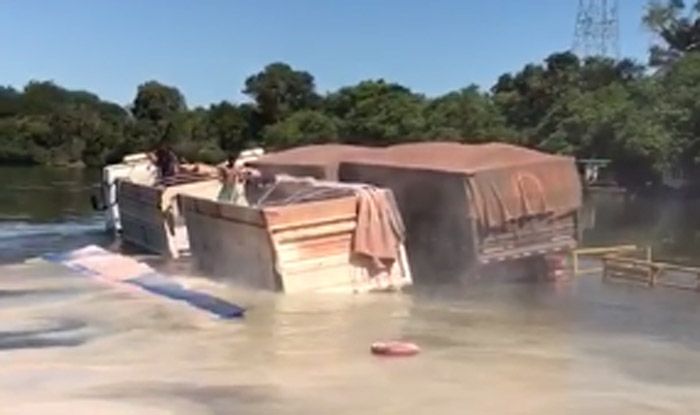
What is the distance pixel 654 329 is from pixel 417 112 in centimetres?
5107

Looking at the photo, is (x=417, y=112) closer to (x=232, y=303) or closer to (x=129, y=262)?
(x=129, y=262)

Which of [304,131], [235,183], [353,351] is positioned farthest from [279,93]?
[353,351]

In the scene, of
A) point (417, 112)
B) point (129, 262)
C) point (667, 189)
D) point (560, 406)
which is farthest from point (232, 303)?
point (417, 112)

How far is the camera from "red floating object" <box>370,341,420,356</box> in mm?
12438

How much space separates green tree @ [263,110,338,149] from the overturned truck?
1961 inches

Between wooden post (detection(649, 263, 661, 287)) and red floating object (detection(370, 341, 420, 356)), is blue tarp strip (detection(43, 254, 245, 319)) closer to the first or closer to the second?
red floating object (detection(370, 341, 420, 356))

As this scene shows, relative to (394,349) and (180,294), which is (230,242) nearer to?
(180,294)

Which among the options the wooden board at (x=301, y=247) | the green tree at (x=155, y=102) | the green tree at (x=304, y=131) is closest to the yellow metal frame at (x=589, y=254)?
the wooden board at (x=301, y=247)

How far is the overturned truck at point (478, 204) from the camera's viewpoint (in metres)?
16.8

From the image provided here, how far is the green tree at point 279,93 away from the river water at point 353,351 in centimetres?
6749

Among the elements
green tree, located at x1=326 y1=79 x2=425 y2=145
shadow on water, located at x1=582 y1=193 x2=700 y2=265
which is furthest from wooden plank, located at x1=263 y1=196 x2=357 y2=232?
green tree, located at x1=326 y1=79 x2=425 y2=145

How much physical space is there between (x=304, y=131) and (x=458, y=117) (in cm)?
1296

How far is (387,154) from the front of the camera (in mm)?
19422

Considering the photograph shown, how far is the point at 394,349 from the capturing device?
12.5m
